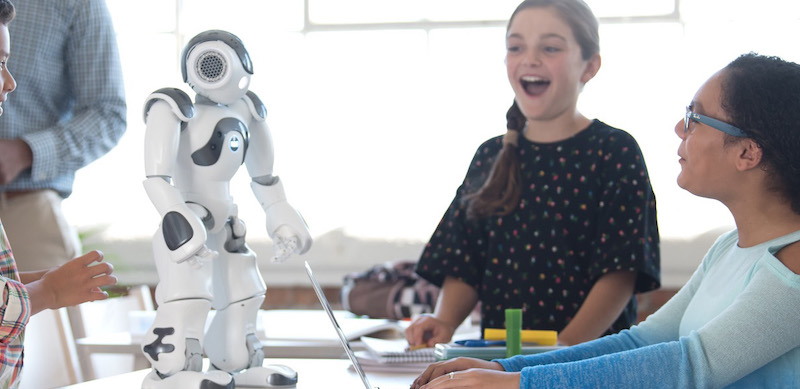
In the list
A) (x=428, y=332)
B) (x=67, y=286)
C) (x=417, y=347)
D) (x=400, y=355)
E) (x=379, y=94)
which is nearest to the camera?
(x=67, y=286)

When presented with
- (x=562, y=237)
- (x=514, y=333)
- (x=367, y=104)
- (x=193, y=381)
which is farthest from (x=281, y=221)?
(x=367, y=104)

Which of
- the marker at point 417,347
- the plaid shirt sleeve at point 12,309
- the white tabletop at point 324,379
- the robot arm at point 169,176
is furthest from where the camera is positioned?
the marker at point 417,347

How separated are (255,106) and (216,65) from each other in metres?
0.09

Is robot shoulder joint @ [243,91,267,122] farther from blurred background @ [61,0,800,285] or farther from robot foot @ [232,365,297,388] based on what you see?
blurred background @ [61,0,800,285]

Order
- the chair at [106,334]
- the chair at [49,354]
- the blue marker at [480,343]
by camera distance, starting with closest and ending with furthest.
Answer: the blue marker at [480,343]
the chair at [49,354]
the chair at [106,334]

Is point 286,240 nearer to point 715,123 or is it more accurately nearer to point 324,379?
point 324,379

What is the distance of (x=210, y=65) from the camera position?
1.13m

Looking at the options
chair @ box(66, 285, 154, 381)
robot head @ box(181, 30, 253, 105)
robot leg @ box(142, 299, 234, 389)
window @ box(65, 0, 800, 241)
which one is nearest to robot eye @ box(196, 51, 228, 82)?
robot head @ box(181, 30, 253, 105)

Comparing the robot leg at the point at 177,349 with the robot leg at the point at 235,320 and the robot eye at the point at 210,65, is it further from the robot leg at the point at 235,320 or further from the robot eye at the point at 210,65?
the robot eye at the point at 210,65

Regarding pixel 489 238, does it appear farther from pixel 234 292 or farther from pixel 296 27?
pixel 296 27

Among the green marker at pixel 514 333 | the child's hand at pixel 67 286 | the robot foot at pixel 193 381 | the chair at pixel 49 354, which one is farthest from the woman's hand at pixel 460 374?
the chair at pixel 49 354

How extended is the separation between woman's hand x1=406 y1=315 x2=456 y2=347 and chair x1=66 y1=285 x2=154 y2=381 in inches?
23.1

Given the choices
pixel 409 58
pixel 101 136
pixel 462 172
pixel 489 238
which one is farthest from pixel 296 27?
pixel 489 238

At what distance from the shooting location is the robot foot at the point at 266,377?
44.8 inches
